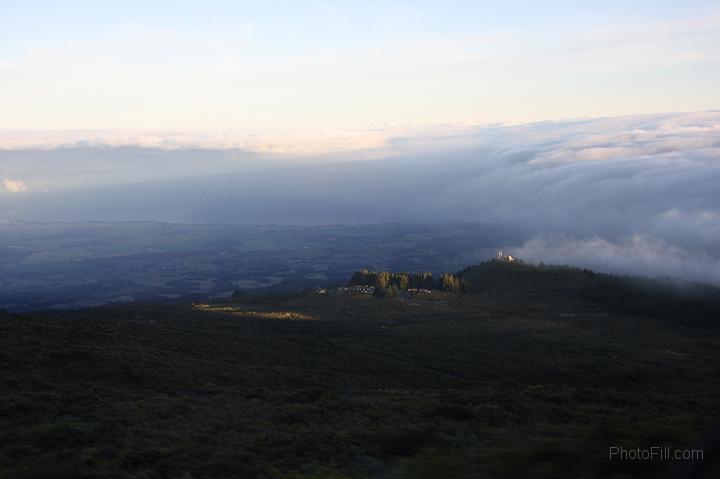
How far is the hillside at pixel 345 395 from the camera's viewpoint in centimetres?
743

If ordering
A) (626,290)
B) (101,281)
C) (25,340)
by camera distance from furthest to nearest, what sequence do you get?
1. (101,281)
2. (626,290)
3. (25,340)

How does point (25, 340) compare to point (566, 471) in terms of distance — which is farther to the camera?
point (25, 340)

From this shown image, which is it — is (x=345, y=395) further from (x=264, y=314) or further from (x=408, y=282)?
(x=408, y=282)

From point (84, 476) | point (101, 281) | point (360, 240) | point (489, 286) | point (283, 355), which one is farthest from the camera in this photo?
point (360, 240)

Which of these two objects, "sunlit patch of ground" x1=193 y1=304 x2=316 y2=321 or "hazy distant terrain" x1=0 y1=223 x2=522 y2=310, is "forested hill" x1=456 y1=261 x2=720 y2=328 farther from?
"hazy distant terrain" x1=0 y1=223 x2=522 y2=310

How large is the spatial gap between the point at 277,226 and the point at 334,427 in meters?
166

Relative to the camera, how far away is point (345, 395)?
53.9 feet

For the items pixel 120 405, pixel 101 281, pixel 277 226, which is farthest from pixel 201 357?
pixel 277 226

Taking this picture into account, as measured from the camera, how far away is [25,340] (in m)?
20.5

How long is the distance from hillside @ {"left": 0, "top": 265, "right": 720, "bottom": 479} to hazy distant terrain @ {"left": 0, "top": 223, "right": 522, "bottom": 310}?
150ft

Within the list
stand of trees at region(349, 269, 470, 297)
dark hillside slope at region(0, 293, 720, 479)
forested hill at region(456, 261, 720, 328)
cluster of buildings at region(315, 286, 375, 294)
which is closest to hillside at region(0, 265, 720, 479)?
dark hillside slope at region(0, 293, 720, 479)

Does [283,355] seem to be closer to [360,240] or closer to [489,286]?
[489,286]

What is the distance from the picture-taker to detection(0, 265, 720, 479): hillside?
7430 millimetres

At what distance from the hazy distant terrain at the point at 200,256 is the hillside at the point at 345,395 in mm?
45568
